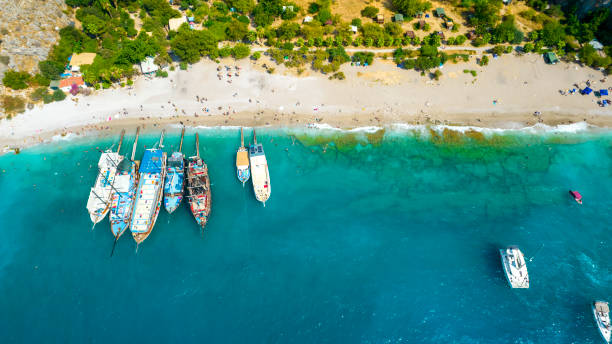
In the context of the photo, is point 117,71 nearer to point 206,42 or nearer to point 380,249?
point 206,42

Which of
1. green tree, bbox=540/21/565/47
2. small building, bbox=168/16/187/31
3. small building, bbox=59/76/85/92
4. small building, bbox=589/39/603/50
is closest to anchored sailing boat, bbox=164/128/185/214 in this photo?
small building, bbox=59/76/85/92

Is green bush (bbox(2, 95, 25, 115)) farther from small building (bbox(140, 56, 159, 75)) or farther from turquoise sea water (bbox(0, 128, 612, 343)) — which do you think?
small building (bbox(140, 56, 159, 75))

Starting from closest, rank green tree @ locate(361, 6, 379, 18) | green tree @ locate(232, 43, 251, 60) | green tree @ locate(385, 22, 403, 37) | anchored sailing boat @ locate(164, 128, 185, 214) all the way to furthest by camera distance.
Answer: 1. anchored sailing boat @ locate(164, 128, 185, 214)
2. green tree @ locate(232, 43, 251, 60)
3. green tree @ locate(385, 22, 403, 37)
4. green tree @ locate(361, 6, 379, 18)

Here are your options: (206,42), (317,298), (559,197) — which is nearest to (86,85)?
(206,42)

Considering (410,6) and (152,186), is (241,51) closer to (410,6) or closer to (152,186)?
(152,186)

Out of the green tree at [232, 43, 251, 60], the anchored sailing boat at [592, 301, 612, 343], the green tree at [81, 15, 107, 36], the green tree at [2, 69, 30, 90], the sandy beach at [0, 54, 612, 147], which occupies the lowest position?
the anchored sailing boat at [592, 301, 612, 343]

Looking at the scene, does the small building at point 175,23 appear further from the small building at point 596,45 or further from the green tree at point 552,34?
the small building at point 596,45
